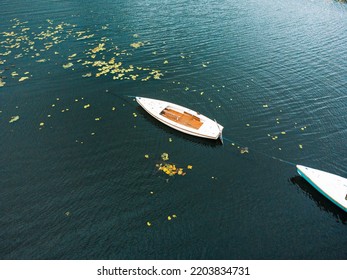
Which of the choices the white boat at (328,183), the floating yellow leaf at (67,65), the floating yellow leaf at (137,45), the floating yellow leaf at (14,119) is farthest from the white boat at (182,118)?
the floating yellow leaf at (137,45)

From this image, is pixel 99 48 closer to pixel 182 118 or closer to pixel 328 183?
pixel 182 118

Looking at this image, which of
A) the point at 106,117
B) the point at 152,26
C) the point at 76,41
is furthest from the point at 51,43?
the point at 106,117

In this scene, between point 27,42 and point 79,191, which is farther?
point 27,42

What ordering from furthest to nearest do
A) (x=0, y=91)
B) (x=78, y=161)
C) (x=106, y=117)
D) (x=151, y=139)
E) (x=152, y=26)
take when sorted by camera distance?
(x=152, y=26)
(x=0, y=91)
(x=106, y=117)
(x=151, y=139)
(x=78, y=161)

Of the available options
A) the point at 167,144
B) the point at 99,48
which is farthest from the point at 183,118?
the point at 99,48

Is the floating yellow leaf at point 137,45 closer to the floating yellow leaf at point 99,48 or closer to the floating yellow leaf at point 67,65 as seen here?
the floating yellow leaf at point 99,48

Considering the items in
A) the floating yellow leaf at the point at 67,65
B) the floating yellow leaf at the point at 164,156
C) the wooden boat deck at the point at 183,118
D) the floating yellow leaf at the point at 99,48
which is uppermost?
the floating yellow leaf at the point at 99,48

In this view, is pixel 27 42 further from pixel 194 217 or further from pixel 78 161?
pixel 194 217
